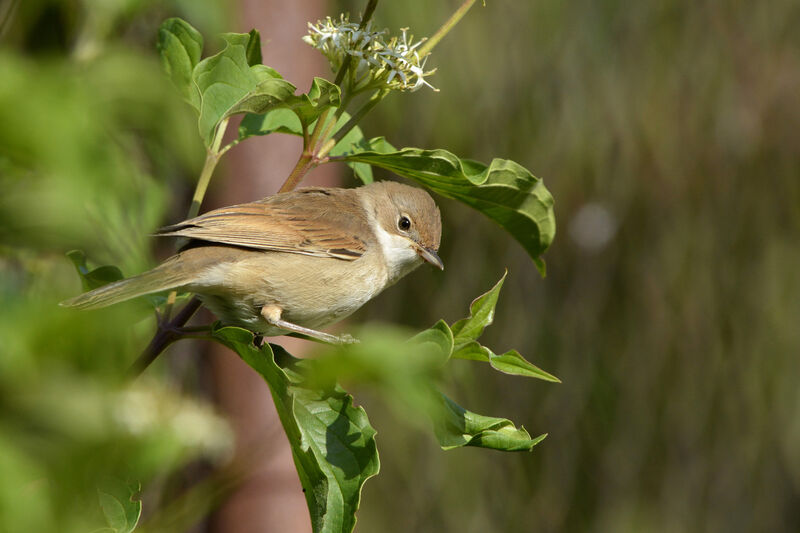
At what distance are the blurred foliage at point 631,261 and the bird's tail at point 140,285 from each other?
2.93 m

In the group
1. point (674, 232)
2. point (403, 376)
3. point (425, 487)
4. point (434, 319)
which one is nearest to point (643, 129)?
point (674, 232)

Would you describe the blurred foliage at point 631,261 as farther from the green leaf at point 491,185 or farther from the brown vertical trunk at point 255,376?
the green leaf at point 491,185

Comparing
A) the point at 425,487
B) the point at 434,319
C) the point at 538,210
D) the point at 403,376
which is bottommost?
the point at 425,487

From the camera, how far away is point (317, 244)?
2545 mm

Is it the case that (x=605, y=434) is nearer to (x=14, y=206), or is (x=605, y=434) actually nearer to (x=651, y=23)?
(x=651, y=23)

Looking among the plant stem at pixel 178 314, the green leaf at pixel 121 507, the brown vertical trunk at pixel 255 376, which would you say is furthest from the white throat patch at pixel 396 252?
the green leaf at pixel 121 507

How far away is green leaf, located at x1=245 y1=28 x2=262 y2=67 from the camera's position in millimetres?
1934

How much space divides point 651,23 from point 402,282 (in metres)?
2.20

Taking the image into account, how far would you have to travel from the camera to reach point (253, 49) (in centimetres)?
197

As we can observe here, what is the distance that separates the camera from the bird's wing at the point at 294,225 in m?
2.28

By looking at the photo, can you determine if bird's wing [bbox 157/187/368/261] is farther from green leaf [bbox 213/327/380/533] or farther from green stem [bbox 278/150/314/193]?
green leaf [bbox 213/327/380/533]

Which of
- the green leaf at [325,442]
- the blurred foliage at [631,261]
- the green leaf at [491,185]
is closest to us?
the green leaf at [325,442]

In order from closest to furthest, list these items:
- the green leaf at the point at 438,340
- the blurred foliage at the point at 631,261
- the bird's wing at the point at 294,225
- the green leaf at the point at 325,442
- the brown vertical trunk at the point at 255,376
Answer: the green leaf at the point at 438,340 < the green leaf at the point at 325,442 < the bird's wing at the point at 294,225 < the brown vertical trunk at the point at 255,376 < the blurred foliage at the point at 631,261

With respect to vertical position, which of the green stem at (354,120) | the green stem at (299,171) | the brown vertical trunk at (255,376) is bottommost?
the brown vertical trunk at (255,376)
